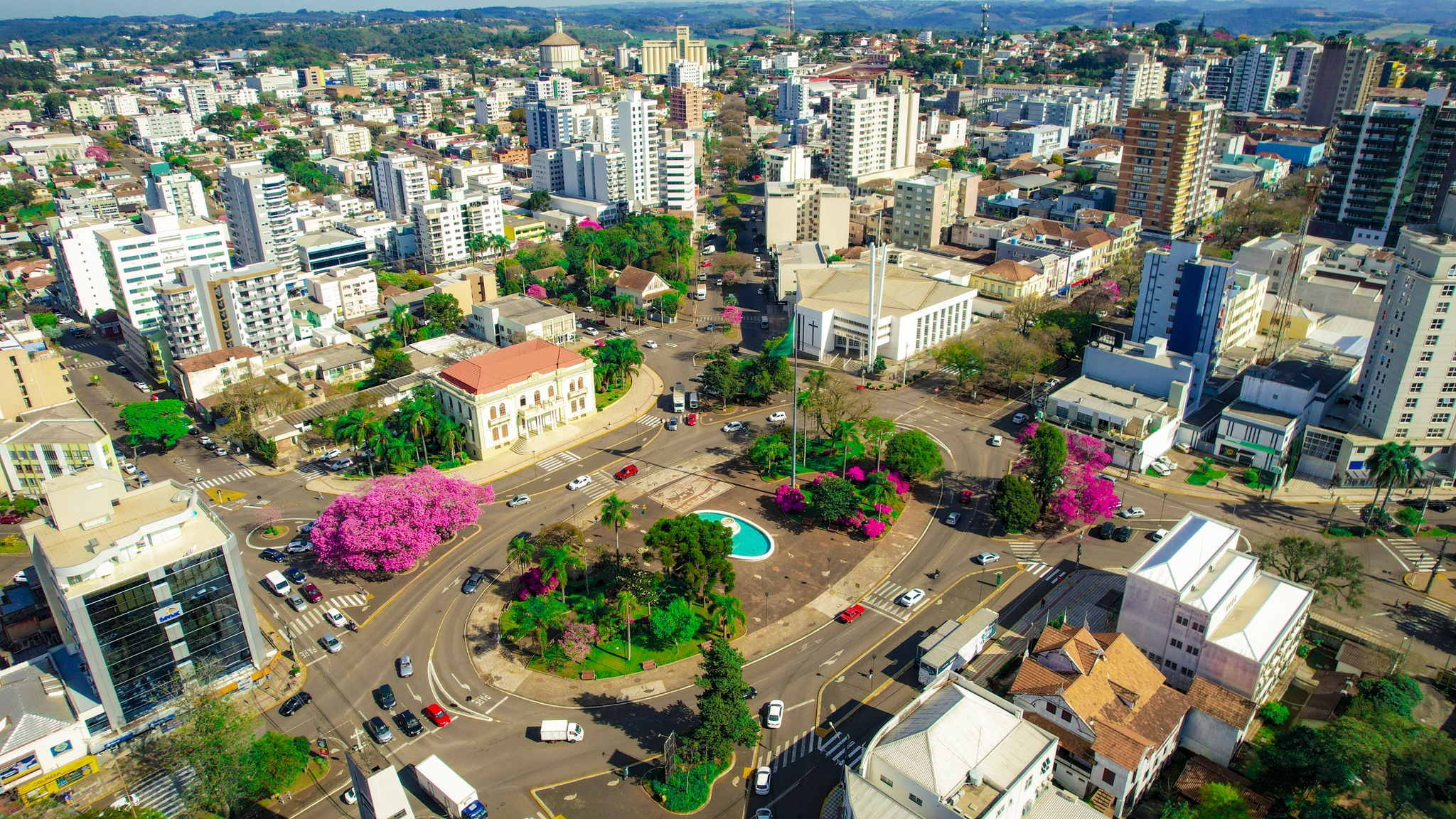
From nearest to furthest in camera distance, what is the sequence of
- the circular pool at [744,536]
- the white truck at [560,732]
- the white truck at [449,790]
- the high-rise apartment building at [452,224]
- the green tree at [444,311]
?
the white truck at [449,790] → the white truck at [560,732] → the circular pool at [744,536] → the green tree at [444,311] → the high-rise apartment building at [452,224]

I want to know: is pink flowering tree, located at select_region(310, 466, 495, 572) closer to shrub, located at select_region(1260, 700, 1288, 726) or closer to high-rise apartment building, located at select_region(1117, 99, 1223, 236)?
shrub, located at select_region(1260, 700, 1288, 726)

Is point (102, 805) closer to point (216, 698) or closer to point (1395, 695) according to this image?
point (216, 698)

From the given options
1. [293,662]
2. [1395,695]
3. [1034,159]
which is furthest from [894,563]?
[1034,159]

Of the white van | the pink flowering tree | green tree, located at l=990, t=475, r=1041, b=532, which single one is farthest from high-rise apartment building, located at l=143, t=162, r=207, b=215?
green tree, located at l=990, t=475, r=1041, b=532

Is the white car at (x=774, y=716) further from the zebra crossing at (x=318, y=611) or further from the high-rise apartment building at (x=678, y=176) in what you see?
the high-rise apartment building at (x=678, y=176)

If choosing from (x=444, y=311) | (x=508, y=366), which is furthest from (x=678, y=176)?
(x=508, y=366)

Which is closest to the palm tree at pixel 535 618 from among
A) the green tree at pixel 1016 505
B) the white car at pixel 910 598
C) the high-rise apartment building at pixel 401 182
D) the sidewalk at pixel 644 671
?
the sidewalk at pixel 644 671
